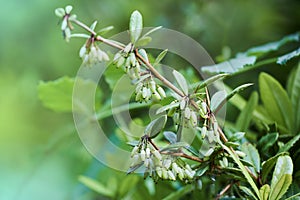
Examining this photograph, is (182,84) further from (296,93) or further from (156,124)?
(296,93)

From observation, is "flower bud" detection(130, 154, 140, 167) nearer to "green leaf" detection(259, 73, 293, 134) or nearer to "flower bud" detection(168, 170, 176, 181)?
"flower bud" detection(168, 170, 176, 181)

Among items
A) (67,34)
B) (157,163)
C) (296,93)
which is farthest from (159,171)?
(296,93)

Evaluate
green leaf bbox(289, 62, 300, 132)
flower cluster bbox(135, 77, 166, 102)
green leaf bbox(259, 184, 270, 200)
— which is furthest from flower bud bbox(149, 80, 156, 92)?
green leaf bbox(289, 62, 300, 132)

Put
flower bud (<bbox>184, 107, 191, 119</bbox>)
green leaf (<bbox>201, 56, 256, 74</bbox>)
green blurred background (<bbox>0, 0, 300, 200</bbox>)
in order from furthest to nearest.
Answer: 1. green blurred background (<bbox>0, 0, 300, 200</bbox>)
2. green leaf (<bbox>201, 56, 256, 74</bbox>)
3. flower bud (<bbox>184, 107, 191, 119</bbox>)

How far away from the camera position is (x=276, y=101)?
20.8 inches

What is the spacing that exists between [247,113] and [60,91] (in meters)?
0.26

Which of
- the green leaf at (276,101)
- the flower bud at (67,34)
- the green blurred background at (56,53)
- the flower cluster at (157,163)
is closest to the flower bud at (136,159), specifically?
the flower cluster at (157,163)

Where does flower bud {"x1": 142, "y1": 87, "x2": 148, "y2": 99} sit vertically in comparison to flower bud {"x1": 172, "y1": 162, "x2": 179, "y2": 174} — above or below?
above

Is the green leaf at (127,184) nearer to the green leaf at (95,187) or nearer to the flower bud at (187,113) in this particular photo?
the green leaf at (95,187)

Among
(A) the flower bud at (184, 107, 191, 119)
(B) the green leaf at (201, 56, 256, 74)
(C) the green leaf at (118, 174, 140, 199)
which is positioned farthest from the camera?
(C) the green leaf at (118, 174, 140, 199)

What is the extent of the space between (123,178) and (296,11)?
0.43 meters

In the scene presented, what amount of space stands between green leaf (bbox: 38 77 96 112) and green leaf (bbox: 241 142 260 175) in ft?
0.90

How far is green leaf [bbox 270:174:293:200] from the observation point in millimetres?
365

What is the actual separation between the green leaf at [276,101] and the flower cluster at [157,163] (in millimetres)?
194
